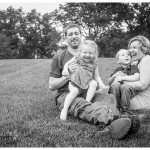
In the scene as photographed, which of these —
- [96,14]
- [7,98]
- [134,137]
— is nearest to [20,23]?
[96,14]

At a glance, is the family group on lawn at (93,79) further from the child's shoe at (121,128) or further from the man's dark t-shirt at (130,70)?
the child's shoe at (121,128)

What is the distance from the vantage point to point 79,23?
112 feet

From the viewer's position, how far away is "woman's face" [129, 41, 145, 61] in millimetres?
4945

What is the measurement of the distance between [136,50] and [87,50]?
91cm

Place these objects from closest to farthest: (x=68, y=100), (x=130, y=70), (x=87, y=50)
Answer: (x=68, y=100) < (x=87, y=50) < (x=130, y=70)

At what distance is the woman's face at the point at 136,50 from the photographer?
495cm

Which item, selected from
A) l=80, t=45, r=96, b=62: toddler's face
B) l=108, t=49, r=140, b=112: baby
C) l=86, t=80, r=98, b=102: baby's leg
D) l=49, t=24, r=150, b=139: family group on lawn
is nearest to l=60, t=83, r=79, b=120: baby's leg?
l=49, t=24, r=150, b=139: family group on lawn

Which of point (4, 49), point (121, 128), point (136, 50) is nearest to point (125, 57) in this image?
point (136, 50)

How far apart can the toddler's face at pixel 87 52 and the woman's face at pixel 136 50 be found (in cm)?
72

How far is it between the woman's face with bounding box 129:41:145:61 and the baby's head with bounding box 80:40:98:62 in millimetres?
688

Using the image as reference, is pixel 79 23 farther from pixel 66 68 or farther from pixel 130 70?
pixel 66 68

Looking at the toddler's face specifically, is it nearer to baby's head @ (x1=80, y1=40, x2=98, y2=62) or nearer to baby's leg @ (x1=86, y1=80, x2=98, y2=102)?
baby's head @ (x1=80, y1=40, x2=98, y2=62)

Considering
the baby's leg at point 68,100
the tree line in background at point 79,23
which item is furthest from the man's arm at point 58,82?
the tree line in background at point 79,23

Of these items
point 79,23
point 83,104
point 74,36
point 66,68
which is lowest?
point 83,104
